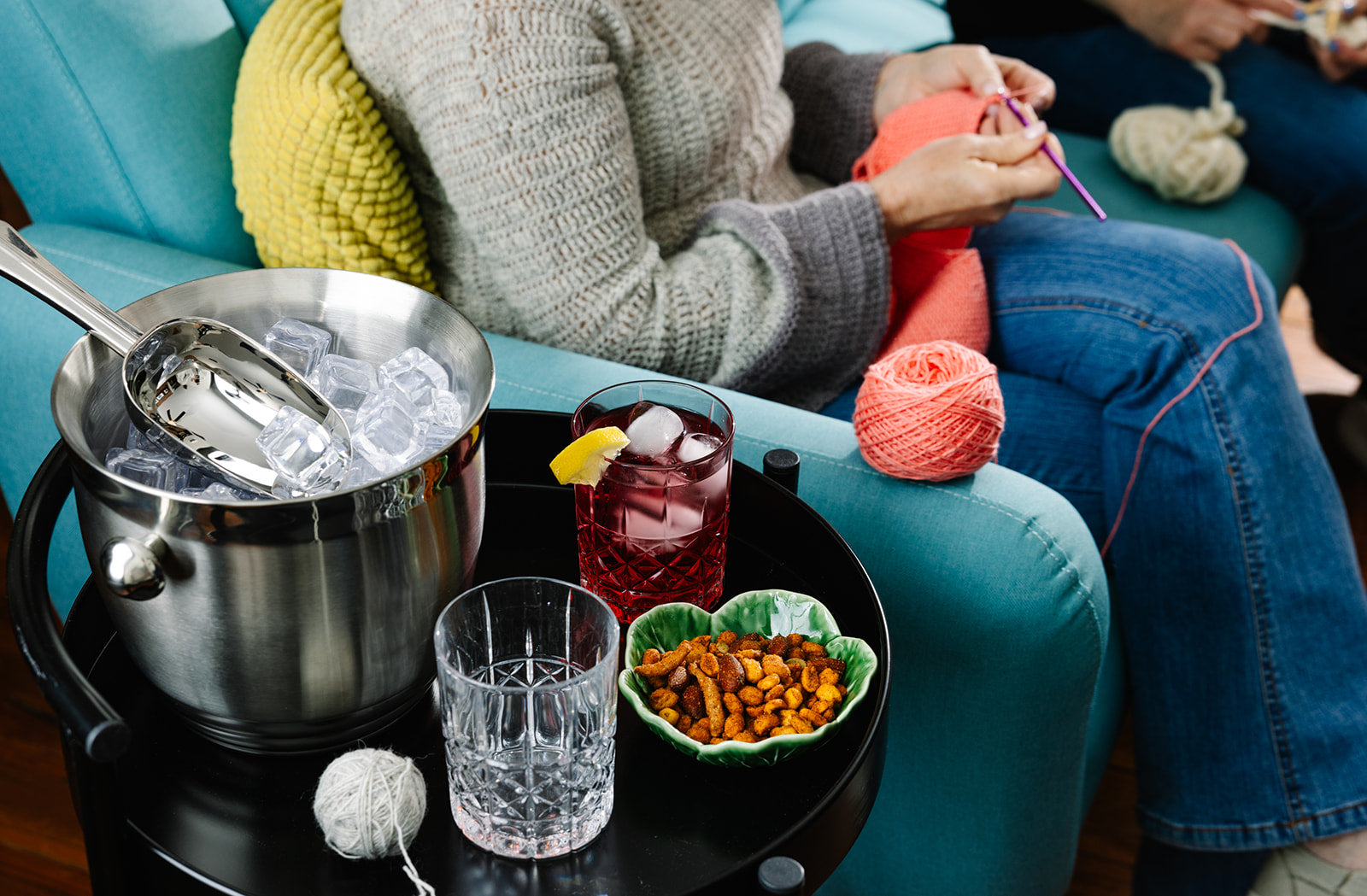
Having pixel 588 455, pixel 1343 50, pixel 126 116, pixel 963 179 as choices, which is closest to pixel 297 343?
pixel 588 455

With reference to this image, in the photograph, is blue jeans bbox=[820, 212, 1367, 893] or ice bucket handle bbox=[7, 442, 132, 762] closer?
ice bucket handle bbox=[7, 442, 132, 762]

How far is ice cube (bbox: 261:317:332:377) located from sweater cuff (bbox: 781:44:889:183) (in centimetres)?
88

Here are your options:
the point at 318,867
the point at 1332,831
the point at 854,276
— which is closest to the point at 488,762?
the point at 318,867

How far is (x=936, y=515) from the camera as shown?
771 mm

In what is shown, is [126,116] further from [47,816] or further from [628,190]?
[47,816]

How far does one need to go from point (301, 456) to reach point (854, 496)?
1.31 ft

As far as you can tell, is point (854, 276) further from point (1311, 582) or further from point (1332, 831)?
point (1332, 831)

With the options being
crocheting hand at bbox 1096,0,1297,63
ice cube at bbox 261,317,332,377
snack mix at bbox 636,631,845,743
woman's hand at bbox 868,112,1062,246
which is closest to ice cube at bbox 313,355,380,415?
ice cube at bbox 261,317,332,377

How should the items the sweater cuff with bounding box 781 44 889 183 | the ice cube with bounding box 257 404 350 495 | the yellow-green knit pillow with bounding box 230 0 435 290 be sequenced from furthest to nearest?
the sweater cuff with bounding box 781 44 889 183 → the yellow-green knit pillow with bounding box 230 0 435 290 → the ice cube with bounding box 257 404 350 495

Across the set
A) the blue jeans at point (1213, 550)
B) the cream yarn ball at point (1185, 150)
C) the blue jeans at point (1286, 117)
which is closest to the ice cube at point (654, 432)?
the blue jeans at point (1213, 550)

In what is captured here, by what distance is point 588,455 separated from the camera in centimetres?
66

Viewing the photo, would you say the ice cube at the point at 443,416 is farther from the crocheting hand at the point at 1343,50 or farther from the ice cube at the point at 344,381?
the crocheting hand at the point at 1343,50

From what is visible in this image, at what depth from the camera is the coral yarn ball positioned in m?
0.72

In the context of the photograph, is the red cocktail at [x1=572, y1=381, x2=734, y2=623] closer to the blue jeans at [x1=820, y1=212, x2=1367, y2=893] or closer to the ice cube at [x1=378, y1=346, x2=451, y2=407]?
the ice cube at [x1=378, y1=346, x2=451, y2=407]
